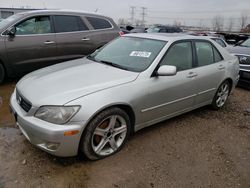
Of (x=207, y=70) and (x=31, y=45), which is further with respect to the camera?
(x=31, y=45)

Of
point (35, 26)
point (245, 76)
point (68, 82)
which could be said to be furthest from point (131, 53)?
point (245, 76)

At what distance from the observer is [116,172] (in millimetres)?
2801

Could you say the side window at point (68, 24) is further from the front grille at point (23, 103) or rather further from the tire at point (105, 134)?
the tire at point (105, 134)

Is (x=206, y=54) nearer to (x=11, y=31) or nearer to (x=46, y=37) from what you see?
(x=46, y=37)

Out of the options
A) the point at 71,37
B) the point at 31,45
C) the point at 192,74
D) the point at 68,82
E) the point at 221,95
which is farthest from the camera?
the point at 71,37

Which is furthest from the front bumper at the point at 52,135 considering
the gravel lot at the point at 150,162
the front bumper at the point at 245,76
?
the front bumper at the point at 245,76

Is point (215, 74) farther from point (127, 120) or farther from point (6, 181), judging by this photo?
point (6, 181)

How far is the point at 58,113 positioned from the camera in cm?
258

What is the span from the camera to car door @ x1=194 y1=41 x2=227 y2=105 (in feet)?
13.4

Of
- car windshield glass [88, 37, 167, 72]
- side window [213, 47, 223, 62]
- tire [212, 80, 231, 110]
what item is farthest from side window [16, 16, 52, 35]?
tire [212, 80, 231, 110]

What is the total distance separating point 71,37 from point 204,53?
340 centimetres

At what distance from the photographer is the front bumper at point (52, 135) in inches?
99.4

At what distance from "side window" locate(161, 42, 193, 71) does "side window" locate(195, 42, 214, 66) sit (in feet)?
0.74

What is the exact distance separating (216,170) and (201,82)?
1.57m
